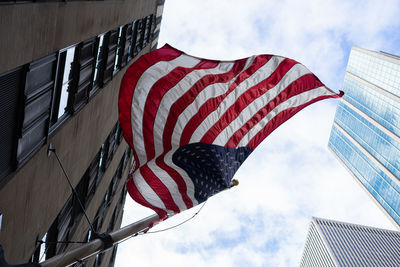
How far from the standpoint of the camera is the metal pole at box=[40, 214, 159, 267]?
276 inches

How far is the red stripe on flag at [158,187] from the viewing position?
34.2 ft

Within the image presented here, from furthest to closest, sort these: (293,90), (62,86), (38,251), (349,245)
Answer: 1. (349,245)
2. (38,251)
3. (62,86)
4. (293,90)

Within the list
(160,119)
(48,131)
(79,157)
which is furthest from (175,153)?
(79,157)

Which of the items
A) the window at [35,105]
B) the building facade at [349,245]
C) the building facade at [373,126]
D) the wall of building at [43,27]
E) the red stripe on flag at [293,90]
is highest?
the wall of building at [43,27]

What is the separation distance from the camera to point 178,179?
35.1 ft

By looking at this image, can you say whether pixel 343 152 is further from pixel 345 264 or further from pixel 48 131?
pixel 48 131

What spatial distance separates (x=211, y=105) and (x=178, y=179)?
2.23m

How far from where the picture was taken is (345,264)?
431 feet

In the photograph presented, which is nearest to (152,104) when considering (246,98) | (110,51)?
(246,98)

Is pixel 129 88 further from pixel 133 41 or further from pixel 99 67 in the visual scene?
pixel 133 41

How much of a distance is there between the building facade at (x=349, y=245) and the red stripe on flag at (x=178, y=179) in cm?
13422

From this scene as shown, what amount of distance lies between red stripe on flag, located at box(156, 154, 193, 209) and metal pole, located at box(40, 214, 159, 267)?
3.55ft

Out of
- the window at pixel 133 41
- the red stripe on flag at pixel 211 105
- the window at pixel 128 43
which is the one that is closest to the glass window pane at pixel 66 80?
the red stripe on flag at pixel 211 105

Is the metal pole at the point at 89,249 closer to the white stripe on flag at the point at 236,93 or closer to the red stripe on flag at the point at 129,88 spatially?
the red stripe on flag at the point at 129,88
